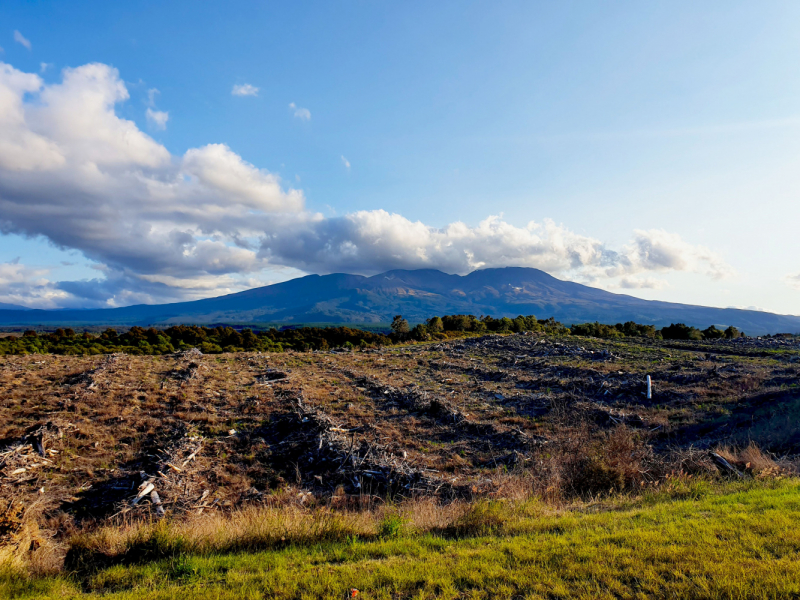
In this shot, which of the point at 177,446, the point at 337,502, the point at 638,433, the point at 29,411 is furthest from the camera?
the point at 638,433

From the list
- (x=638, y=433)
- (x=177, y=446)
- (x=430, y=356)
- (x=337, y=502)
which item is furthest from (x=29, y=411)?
(x=430, y=356)

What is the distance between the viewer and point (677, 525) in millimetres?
6129

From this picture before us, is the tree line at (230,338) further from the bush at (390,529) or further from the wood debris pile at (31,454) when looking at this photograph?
the bush at (390,529)

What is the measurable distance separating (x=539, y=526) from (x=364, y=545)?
122 inches

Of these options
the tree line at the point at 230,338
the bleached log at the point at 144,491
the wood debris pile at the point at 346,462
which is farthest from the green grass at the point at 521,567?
the tree line at the point at 230,338

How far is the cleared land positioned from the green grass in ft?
0.11

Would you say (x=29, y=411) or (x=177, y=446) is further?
(x=29, y=411)

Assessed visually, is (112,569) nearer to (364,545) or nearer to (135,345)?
(364,545)

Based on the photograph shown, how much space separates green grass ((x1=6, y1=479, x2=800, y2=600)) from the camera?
4.53m

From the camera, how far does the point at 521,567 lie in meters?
5.04

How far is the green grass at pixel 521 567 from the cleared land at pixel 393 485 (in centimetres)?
3

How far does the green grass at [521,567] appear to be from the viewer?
4.53 metres

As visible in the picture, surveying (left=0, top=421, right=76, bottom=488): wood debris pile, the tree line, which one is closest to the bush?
(left=0, top=421, right=76, bottom=488): wood debris pile

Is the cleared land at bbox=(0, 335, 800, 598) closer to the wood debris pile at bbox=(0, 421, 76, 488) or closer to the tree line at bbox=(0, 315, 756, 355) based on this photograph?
the wood debris pile at bbox=(0, 421, 76, 488)
